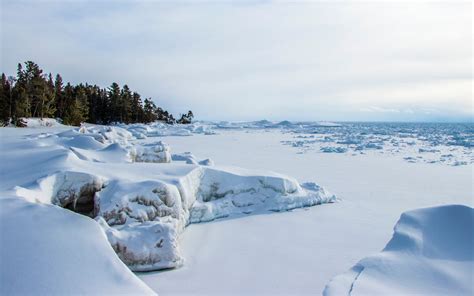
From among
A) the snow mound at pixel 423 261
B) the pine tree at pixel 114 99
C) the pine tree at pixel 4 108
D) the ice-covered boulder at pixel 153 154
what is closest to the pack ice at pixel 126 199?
the ice-covered boulder at pixel 153 154

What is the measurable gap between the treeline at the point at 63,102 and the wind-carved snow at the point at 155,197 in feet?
85.7

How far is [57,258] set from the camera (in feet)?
9.60

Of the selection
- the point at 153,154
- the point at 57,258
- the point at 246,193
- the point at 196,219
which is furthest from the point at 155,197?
the point at 153,154

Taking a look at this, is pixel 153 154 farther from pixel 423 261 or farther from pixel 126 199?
pixel 423 261

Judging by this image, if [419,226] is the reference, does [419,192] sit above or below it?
below

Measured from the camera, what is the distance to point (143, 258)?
13.8ft

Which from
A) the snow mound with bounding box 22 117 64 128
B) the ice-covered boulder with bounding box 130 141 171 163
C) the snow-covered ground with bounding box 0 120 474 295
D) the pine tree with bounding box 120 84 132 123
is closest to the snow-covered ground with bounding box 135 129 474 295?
the snow-covered ground with bounding box 0 120 474 295

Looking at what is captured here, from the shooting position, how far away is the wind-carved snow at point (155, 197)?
4.31 meters

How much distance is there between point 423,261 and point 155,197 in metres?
3.58

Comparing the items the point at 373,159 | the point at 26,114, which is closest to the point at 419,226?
the point at 373,159

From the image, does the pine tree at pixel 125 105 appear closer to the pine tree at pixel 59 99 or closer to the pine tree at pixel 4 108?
the pine tree at pixel 59 99

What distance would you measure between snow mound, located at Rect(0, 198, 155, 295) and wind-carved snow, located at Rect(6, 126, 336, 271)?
2.81ft

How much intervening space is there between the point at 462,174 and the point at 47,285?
11.8 meters

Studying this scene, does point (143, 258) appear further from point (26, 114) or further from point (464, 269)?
point (26, 114)
